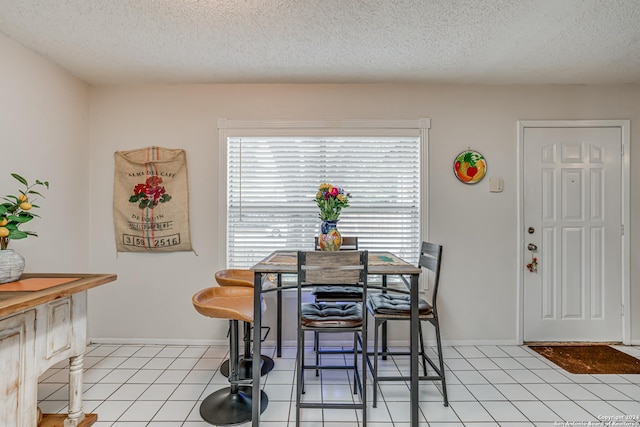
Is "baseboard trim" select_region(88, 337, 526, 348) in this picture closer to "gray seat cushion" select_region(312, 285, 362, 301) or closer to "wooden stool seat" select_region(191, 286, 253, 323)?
"gray seat cushion" select_region(312, 285, 362, 301)

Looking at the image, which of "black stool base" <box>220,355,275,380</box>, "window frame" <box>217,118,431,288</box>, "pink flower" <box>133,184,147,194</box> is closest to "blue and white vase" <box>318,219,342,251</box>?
"black stool base" <box>220,355,275,380</box>

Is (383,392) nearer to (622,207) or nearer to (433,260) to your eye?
(433,260)

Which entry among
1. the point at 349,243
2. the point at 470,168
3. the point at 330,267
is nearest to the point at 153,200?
the point at 349,243

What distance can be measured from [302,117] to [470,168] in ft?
5.38

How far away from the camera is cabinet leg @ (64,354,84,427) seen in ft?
5.64

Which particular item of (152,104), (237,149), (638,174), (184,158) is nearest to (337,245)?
(237,149)

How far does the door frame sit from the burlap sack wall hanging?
3109 mm

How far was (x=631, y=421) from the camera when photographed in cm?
188

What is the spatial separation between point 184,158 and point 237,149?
50 centimetres

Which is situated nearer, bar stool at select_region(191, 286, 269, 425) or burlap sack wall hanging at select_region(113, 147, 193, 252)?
bar stool at select_region(191, 286, 269, 425)

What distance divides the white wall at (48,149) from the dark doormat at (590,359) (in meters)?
Answer: 4.21

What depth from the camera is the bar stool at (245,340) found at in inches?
90.6

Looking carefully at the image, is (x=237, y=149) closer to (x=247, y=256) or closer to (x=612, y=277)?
(x=247, y=256)

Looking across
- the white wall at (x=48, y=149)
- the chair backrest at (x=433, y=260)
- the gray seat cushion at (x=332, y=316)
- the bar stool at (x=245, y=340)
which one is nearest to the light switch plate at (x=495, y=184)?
the chair backrest at (x=433, y=260)
